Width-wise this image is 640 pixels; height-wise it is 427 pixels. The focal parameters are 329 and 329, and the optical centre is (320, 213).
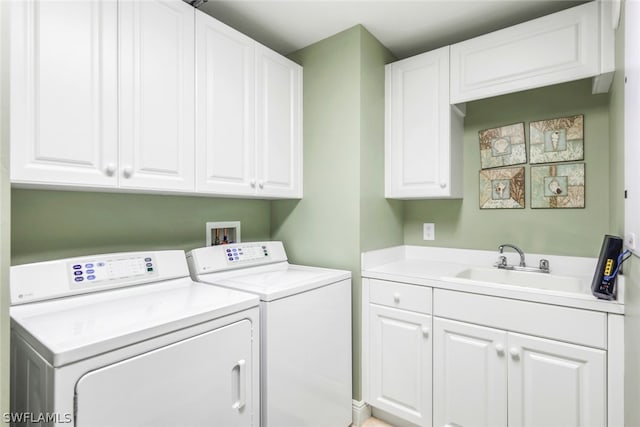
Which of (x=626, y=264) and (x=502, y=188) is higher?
(x=502, y=188)

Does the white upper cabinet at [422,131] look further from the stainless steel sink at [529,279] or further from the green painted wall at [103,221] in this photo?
the green painted wall at [103,221]

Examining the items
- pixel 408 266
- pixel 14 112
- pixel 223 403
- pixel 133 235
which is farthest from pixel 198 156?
pixel 408 266

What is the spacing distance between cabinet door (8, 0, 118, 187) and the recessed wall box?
786 mm

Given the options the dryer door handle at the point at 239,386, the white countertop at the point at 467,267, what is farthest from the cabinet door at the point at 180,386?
the white countertop at the point at 467,267

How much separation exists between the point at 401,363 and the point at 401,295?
39 cm

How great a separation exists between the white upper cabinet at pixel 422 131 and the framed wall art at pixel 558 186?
450mm

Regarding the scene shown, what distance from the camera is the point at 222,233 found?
7.05 ft

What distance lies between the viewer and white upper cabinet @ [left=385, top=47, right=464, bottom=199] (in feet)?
6.77

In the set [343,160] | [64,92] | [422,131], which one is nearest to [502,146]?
[422,131]

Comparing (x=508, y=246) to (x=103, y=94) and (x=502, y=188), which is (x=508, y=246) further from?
(x=103, y=94)

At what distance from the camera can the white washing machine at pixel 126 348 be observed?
0.92 metres

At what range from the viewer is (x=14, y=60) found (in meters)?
1.08

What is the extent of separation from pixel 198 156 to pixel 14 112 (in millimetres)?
684

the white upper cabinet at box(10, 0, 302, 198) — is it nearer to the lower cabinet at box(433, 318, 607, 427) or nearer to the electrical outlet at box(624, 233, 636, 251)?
the lower cabinet at box(433, 318, 607, 427)
